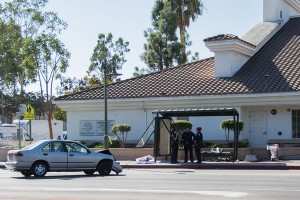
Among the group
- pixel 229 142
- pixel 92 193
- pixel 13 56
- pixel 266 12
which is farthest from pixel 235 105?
pixel 13 56

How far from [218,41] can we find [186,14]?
1982 cm

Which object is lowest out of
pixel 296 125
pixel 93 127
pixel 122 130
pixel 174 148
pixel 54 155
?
pixel 54 155

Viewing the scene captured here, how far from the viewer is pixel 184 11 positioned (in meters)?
54.6

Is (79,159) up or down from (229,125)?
down

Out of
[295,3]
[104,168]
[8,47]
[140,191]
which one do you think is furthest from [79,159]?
[8,47]

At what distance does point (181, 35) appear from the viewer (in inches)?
2165

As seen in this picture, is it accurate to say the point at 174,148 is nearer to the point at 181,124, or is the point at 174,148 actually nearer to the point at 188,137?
the point at 188,137

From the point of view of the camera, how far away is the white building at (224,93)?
108ft

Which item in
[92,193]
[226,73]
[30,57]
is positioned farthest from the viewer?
[30,57]

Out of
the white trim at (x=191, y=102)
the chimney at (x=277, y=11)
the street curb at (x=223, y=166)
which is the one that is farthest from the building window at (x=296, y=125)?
the chimney at (x=277, y=11)

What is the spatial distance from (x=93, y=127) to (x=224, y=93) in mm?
8314

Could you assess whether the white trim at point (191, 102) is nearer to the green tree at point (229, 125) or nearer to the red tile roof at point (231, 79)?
→ the red tile roof at point (231, 79)

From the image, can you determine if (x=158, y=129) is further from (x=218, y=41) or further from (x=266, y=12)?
(x=266, y=12)

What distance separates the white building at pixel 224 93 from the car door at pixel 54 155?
12173 millimetres
